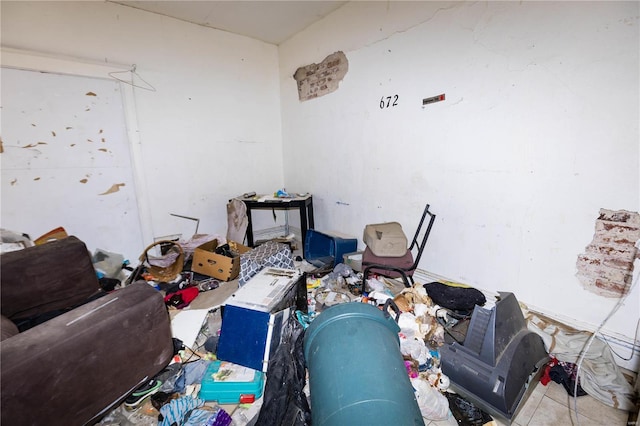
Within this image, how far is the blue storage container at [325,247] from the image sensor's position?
2.86 metres

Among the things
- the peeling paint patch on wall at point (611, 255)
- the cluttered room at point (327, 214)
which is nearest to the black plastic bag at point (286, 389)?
the cluttered room at point (327, 214)

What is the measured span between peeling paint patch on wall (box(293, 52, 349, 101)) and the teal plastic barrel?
2497mm

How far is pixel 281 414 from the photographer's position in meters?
1.24

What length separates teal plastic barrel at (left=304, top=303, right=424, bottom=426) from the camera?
945mm

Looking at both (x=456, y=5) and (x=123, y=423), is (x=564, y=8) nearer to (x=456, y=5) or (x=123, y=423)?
(x=456, y=5)

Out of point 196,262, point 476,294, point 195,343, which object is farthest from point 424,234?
point 196,262

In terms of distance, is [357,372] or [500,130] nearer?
[357,372]

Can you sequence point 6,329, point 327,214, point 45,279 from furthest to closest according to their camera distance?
point 327,214
point 45,279
point 6,329

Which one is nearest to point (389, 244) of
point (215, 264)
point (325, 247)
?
point (325, 247)

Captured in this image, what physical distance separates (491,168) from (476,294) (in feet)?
3.00

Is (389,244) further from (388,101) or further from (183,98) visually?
(183,98)

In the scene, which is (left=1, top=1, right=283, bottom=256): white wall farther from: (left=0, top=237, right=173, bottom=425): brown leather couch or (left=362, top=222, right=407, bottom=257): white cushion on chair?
(left=362, top=222, right=407, bottom=257): white cushion on chair

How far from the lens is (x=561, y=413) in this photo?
1.39 metres

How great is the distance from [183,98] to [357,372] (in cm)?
326
